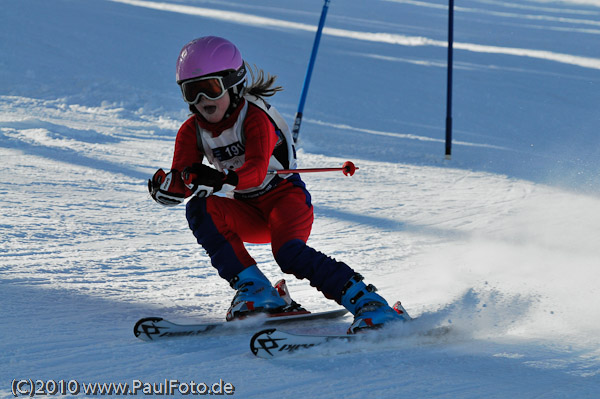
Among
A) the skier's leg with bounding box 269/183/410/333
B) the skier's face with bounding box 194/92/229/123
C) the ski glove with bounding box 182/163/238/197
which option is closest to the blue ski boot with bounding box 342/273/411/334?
the skier's leg with bounding box 269/183/410/333

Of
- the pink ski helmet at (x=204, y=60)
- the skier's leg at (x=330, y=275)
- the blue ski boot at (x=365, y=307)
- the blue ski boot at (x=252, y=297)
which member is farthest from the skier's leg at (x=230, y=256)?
the pink ski helmet at (x=204, y=60)

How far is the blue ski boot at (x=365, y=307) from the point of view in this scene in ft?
7.97

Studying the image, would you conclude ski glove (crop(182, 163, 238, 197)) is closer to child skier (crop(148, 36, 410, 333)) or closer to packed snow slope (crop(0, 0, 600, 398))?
child skier (crop(148, 36, 410, 333))

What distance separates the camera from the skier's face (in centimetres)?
271

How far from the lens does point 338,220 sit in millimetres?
4703

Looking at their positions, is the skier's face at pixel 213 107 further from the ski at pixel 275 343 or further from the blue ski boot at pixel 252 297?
the ski at pixel 275 343

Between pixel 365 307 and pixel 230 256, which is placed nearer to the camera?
pixel 365 307

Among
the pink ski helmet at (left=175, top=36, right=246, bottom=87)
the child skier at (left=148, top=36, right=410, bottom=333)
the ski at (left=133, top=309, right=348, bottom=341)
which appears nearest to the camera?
the ski at (left=133, top=309, right=348, bottom=341)

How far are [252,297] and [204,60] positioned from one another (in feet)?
3.03

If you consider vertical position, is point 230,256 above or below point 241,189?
below

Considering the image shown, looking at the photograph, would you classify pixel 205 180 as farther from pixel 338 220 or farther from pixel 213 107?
Result: pixel 338 220

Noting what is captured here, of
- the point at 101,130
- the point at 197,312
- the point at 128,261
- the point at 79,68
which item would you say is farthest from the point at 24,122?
the point at 197,312

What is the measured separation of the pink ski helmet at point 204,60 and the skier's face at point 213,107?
0.08m

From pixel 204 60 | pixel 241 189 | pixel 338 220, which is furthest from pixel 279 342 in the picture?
pixel 338 220
